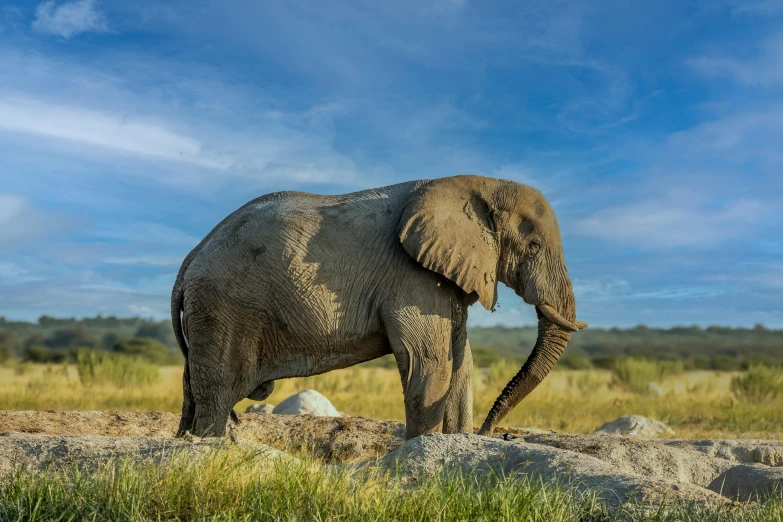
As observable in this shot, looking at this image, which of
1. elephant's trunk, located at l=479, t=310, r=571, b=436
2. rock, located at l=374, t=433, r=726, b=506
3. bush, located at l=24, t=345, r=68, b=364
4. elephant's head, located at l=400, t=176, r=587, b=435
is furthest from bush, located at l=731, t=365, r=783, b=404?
bush, located at l=24, t=345, r=68, b=364

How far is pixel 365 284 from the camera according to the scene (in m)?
7.32

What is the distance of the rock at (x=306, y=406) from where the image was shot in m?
13.2

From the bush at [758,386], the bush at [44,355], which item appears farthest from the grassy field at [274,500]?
the bush at [44,355]

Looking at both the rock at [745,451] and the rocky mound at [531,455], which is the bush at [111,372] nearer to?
the rocky mound at [531,455]

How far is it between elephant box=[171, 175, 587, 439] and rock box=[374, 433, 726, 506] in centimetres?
87

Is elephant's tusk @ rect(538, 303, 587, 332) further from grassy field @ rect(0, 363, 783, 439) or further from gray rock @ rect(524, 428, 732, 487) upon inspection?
grassy field @ rect(0, 363, 783, 439)

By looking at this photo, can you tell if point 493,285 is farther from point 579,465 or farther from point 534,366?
point 579,465

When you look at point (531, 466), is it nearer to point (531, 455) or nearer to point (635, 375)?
point (531, 455)

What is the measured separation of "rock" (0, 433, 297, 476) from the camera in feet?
17.8

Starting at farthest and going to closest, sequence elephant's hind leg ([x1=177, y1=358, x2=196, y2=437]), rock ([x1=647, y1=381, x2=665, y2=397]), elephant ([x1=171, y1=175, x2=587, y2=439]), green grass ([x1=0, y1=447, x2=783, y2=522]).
A: 1. rock ([x1=647, y1=381, x2=665, y2=397])
2. elephant's hind leg ([x1=177, y1=358, x2=196, y2=437])
3. elephant ([x1=171, y1=175, x2=587, y2=439])
4. green grass ([x1=0, y1=447, x2=783, y2=522])

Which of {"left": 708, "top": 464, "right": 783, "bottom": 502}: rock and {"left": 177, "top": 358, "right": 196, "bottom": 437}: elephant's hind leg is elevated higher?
{"left": 177, "top": 358, "right": 196, "bottom": 437}: elephant's hind leg

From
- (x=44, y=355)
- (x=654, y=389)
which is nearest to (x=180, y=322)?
(x=654, y=389)

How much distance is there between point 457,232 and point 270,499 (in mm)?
3520

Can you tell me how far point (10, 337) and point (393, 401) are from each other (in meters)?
48.0
